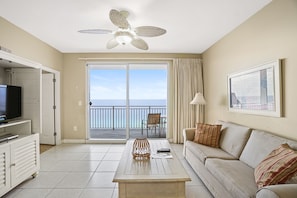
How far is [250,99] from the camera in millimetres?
3160

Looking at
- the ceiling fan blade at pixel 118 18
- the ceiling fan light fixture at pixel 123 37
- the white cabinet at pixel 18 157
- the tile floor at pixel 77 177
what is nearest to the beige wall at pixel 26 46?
the white cabinet at pixel 18 157

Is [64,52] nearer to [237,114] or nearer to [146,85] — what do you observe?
[146,85]

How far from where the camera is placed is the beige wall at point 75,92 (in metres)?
5.45

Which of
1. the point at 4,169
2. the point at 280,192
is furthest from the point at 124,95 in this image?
the point at 280,192

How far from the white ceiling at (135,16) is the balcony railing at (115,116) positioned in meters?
3.85

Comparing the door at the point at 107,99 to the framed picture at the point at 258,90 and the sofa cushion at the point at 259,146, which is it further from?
A: the sofa cushion at the point at 259,146

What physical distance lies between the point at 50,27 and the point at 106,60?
200 centimetres

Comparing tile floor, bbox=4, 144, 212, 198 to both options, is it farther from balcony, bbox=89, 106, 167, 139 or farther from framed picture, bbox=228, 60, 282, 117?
balcony, bbox=89, 106, 167, 139

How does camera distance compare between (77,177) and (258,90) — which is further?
(77,177)

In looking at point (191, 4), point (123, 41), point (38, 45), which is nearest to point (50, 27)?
point (38, 45)

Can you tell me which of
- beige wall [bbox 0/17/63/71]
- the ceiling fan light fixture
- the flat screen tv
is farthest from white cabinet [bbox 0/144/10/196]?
the ceiling fan light fixture

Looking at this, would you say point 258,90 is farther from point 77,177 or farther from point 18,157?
point 18,157

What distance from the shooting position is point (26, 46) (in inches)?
147

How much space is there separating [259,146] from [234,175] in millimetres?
601
